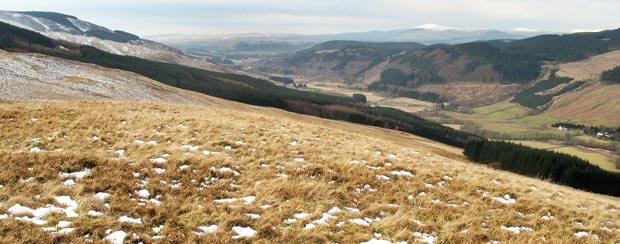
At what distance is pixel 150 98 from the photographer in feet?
213

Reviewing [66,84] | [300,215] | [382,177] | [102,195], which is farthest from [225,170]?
[66,84]

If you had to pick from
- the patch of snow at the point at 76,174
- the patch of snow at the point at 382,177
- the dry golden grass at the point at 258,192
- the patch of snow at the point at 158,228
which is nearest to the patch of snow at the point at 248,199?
the dry golden grass at the point at 258,192

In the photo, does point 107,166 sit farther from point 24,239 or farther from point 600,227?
point 600,227

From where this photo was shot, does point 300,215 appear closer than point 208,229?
No

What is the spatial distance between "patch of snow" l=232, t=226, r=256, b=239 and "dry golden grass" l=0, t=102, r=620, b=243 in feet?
0.62

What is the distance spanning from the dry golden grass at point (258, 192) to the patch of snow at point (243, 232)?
0.19 m

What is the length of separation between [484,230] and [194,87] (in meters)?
152

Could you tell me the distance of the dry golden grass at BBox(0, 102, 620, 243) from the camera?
35.7 feet

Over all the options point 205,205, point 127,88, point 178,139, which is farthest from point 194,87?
point 205,205

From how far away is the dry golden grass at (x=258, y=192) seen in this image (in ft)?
35.7

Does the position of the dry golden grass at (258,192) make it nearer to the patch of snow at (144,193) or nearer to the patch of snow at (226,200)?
the patch of snow at (144,193)

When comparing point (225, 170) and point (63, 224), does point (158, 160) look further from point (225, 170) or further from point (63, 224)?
point (63, 224)

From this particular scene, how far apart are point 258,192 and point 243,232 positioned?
3.37 metres

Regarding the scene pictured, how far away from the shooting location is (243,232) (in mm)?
10750
